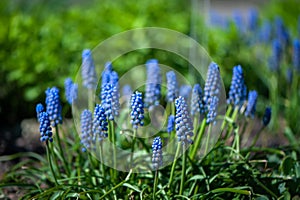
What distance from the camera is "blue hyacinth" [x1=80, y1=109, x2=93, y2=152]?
300 centimetres

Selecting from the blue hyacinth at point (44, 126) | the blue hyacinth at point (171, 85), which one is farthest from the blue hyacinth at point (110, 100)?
the blue hyacinth at point (171, 85)

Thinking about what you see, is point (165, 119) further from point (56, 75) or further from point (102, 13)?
point (102, 13)

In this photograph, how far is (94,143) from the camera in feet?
10.3

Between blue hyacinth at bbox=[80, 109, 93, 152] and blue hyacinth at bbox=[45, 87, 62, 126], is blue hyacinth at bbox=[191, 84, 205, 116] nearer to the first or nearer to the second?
blue hyacinth at bbox=[80, 109, 93, 152]

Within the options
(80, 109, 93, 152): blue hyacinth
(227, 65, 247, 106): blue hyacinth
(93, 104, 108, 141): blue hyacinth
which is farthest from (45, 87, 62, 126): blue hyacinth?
(227, 65, 247, 106): blue hyacinth

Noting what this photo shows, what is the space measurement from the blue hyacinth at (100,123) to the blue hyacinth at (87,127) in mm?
66

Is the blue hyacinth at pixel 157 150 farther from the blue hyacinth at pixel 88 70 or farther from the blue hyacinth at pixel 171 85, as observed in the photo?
the blue hyacinth at pixel 88 70

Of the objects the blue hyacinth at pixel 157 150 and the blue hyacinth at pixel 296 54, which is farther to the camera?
the blue hyacinth at pixel 296 54

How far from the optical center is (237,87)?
132 inches

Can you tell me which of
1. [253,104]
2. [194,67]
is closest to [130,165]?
[253,104]

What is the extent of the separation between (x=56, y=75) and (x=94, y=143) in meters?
2.48

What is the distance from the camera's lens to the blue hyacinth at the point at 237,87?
327 centimetres

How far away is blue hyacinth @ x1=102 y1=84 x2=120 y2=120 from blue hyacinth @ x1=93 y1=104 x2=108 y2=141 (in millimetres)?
36

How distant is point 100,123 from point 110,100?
15 cm
